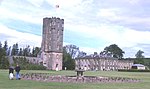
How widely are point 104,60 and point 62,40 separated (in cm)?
5537

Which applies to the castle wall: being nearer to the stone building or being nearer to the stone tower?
the stone building

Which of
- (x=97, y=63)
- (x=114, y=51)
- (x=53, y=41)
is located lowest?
(x=97, y=63)

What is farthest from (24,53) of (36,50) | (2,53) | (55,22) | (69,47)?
(2,53)

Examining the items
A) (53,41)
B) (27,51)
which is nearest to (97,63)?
(27,51)

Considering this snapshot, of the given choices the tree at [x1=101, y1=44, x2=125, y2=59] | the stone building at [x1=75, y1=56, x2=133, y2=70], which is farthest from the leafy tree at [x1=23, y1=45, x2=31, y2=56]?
the tree at [x1=101, y1=44, x2=125, y2=59]

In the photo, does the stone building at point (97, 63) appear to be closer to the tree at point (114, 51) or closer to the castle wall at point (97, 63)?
the castle wall at point (97, 63)

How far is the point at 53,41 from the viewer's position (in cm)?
12256

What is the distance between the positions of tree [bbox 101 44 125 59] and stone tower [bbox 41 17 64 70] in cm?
7117

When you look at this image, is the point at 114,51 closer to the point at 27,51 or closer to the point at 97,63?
the point at 97,63

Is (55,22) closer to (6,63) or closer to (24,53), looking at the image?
(6,63)

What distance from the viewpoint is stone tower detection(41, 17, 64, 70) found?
122 meters

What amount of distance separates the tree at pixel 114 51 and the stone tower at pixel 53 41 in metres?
71.2

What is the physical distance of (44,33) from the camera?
12469 cm

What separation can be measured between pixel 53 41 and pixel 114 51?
76.5 m
